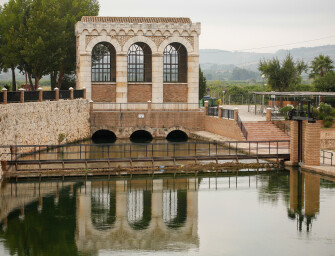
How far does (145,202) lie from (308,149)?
36.6 ft

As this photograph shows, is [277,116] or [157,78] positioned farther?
[157,78]

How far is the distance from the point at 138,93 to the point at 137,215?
33.5 meters

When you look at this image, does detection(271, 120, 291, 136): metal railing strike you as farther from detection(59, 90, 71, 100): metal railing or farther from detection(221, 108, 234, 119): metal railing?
detection(59, 90, 71, 100): metal railing

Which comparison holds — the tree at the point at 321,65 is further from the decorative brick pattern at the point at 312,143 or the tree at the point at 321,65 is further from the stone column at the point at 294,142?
the decorative brick pattern at the point at 312,143

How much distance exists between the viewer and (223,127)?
52.0 metres

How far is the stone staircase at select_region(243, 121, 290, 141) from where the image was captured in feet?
156

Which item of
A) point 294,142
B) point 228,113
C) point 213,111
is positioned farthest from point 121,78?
point 294,142

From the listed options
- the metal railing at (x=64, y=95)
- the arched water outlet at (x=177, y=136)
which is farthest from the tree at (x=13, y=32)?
the arched water outlet at (x=177, y=136)

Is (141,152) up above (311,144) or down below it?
below

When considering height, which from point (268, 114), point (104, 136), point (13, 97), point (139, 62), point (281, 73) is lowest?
point (104, 136)

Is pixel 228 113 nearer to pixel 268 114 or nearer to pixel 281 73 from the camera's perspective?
pixel 268 114

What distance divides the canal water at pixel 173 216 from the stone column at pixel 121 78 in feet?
80.9

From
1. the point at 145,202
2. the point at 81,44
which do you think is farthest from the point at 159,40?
the point at 145,202

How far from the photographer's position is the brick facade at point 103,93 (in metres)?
59.3
